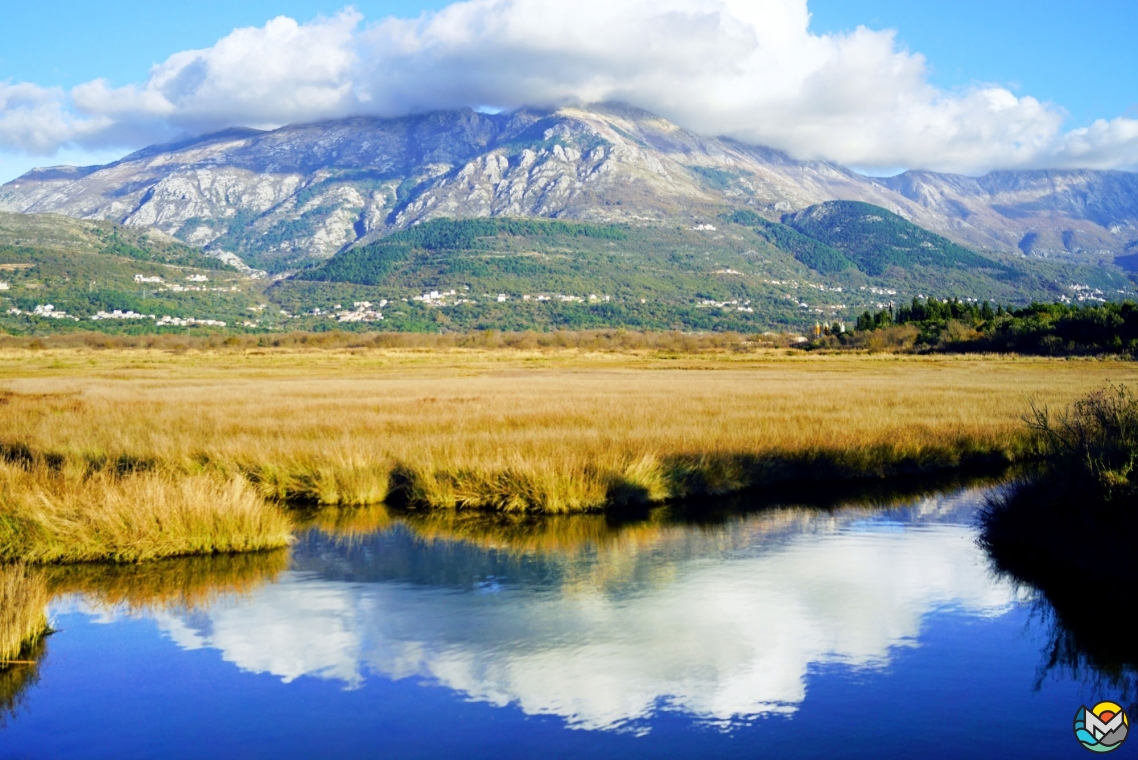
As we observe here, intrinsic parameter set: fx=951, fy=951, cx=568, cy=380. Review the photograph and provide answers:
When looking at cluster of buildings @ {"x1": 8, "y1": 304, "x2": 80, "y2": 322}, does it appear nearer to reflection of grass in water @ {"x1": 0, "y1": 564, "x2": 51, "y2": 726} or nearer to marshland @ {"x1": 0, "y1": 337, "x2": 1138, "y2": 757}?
marshland @ {"x1": 0, "y1": 337, "x2": 1138, "y2": 757}

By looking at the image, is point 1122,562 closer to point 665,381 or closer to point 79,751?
point 79,751

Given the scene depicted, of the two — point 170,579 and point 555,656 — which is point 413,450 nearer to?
point 170,579

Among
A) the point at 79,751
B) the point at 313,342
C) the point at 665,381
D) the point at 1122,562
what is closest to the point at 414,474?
the point at 79,751

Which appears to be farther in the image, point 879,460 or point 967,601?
point 879,460

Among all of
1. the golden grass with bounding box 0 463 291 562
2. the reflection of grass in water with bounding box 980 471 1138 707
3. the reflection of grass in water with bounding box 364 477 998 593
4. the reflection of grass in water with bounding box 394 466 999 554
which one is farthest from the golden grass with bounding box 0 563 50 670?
the reflection of grass in water with bounding box 980 471 1138 707

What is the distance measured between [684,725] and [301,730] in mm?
3708

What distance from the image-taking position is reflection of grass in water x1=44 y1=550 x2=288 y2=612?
13.6 metres

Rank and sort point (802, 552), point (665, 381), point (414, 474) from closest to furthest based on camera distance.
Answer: point (802, 552) → point (414, 474) → point (665, 381)

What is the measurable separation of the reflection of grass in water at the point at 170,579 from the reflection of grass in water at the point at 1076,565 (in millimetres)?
11006

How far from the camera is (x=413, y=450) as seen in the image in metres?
22.3

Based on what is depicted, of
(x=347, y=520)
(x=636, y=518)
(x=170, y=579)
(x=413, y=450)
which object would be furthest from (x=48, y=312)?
(x=170, y=579)

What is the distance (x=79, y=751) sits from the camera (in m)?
8.73

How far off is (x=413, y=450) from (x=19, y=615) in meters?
11.6

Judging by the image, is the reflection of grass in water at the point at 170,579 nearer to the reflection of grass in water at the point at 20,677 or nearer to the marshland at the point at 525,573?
the marshland at the point at 525,573
